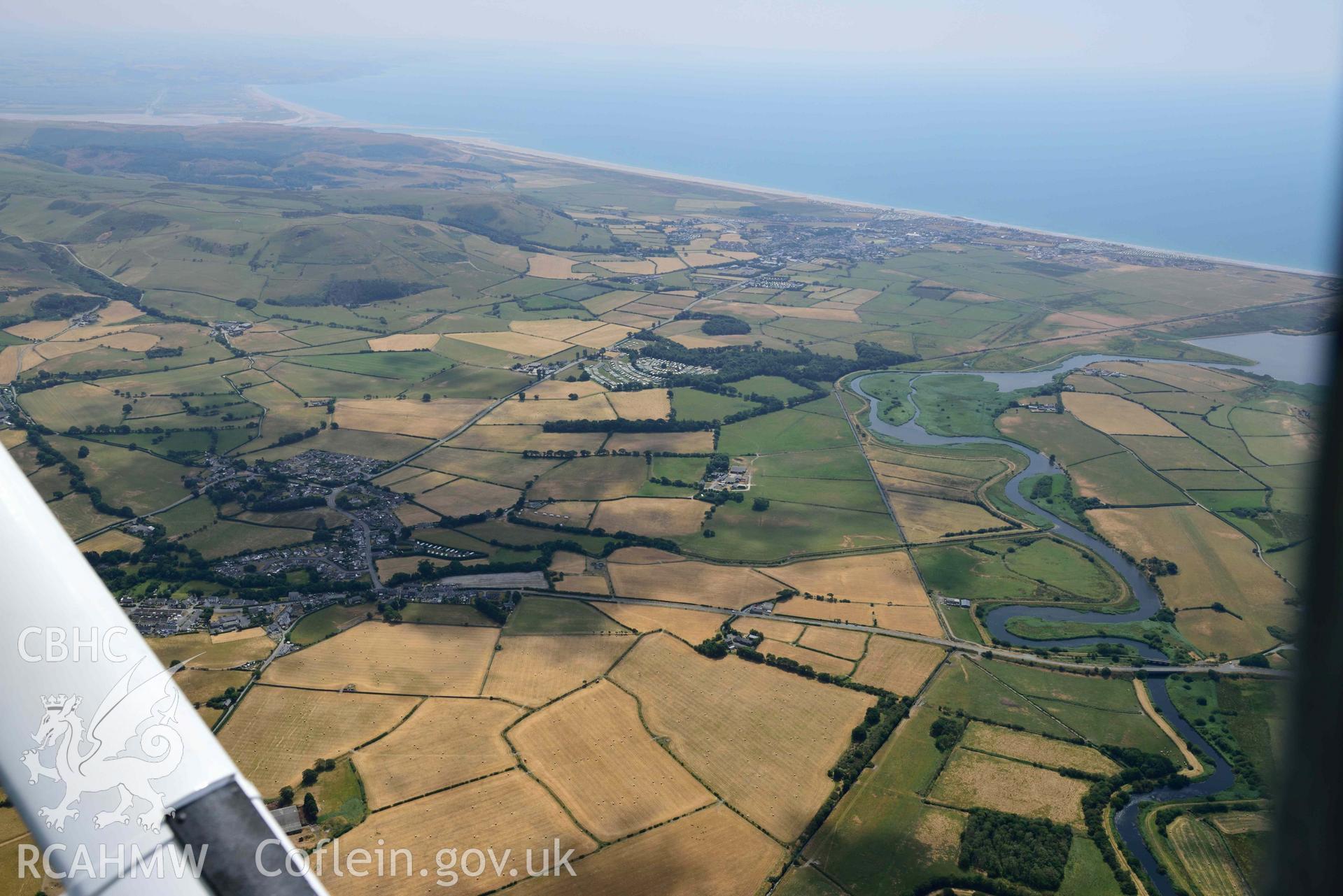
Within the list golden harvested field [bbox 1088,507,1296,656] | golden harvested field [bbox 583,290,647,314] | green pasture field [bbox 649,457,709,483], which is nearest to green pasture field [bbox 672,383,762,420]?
green pasture field [bbox 649,457,709,483]

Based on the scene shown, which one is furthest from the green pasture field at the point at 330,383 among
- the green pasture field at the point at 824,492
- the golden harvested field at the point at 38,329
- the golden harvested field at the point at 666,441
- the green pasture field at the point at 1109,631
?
the green pasture field at the point at 1109,631

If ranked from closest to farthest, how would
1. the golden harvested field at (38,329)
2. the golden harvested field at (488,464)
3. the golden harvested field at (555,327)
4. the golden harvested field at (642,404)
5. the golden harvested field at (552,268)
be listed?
the golden harvested field at (488,464) → the golden harvested field at (642,404) → the golden harvested field at (38,329) → the golden harvested field at (555,327) → the golden harvested field at (552,268)

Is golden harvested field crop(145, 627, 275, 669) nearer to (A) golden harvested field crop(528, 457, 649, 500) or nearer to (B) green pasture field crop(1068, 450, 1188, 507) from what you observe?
(A) golden harvested field crop(528, 457, 649, 500)

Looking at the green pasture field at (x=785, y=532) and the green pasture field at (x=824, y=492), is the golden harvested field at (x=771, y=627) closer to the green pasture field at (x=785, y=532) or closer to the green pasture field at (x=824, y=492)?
the green pasture field at (x=785, y=532)

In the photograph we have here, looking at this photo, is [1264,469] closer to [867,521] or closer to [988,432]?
[988,432]

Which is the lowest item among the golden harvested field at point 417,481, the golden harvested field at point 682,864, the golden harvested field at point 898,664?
the golden harvested field at point 417,481

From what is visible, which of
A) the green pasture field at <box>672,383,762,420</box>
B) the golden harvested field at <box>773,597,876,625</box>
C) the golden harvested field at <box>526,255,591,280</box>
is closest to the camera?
the golden harvested field at <box>773,597,876,625</box>
